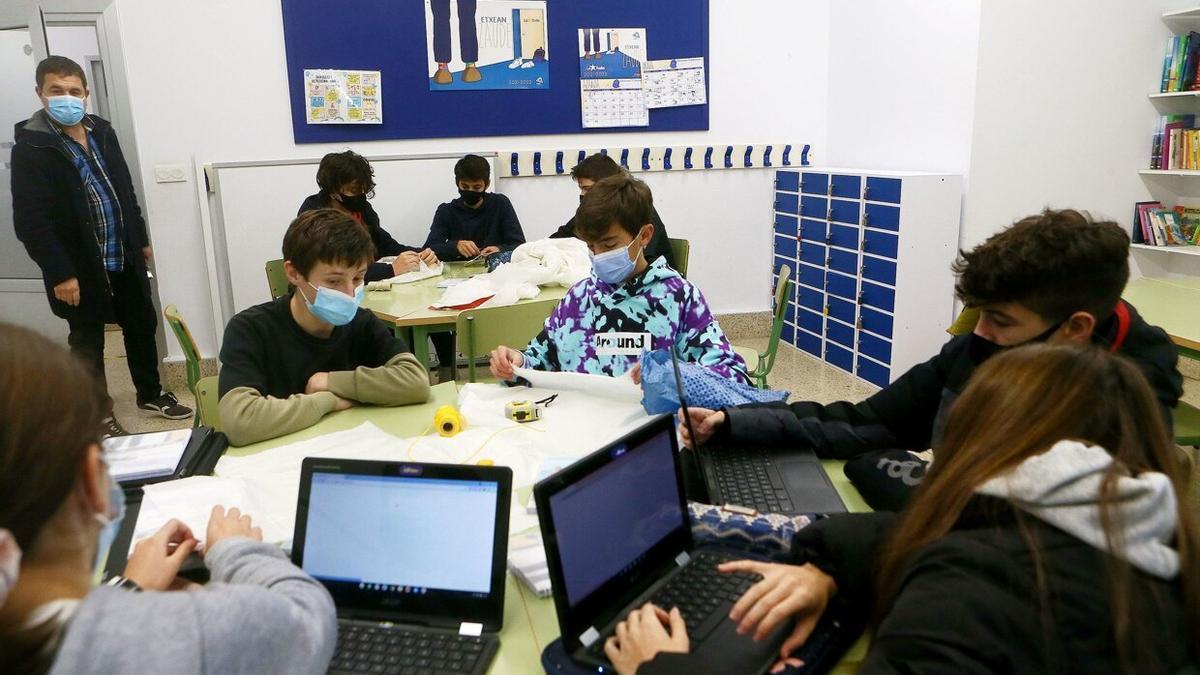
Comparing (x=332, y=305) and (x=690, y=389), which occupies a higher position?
(x=332, y=305)

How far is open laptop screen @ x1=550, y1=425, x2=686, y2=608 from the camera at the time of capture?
1050 millimetres

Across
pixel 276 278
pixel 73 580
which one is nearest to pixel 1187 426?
pixel 73 580

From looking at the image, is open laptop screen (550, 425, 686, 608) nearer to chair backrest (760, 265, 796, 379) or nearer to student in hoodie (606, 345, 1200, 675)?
student in hoodie (606, 345, 1200, 675)

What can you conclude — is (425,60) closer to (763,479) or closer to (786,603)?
(763,479)

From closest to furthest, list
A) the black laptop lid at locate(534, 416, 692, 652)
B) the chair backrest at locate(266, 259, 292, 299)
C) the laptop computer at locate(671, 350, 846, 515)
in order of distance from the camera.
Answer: the black laptop lid at locate(534, 416, 692, 652), the laptop computer at locate(671, 350, 846, 515), the chair backrest at locate(266, 259, 292, 299)

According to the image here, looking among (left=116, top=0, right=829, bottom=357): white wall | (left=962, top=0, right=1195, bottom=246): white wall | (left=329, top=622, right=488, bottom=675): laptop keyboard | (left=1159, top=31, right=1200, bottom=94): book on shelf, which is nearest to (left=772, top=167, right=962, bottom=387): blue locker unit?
(left=962, top=0, right=1195, bottom=246): white wall

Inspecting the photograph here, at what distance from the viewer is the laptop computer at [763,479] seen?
1.45 m

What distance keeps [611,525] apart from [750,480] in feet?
1.64

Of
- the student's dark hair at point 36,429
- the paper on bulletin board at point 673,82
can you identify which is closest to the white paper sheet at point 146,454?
the student's dark hair at point 36,429

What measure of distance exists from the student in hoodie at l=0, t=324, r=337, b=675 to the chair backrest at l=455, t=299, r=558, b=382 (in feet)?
6.07

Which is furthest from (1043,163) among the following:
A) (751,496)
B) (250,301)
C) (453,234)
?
(250,301)

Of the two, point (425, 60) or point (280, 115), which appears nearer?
point (280, 115)

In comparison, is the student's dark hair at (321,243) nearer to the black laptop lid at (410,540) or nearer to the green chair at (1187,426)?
the black laptop lid at (410,540)

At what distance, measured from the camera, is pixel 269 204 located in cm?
475
